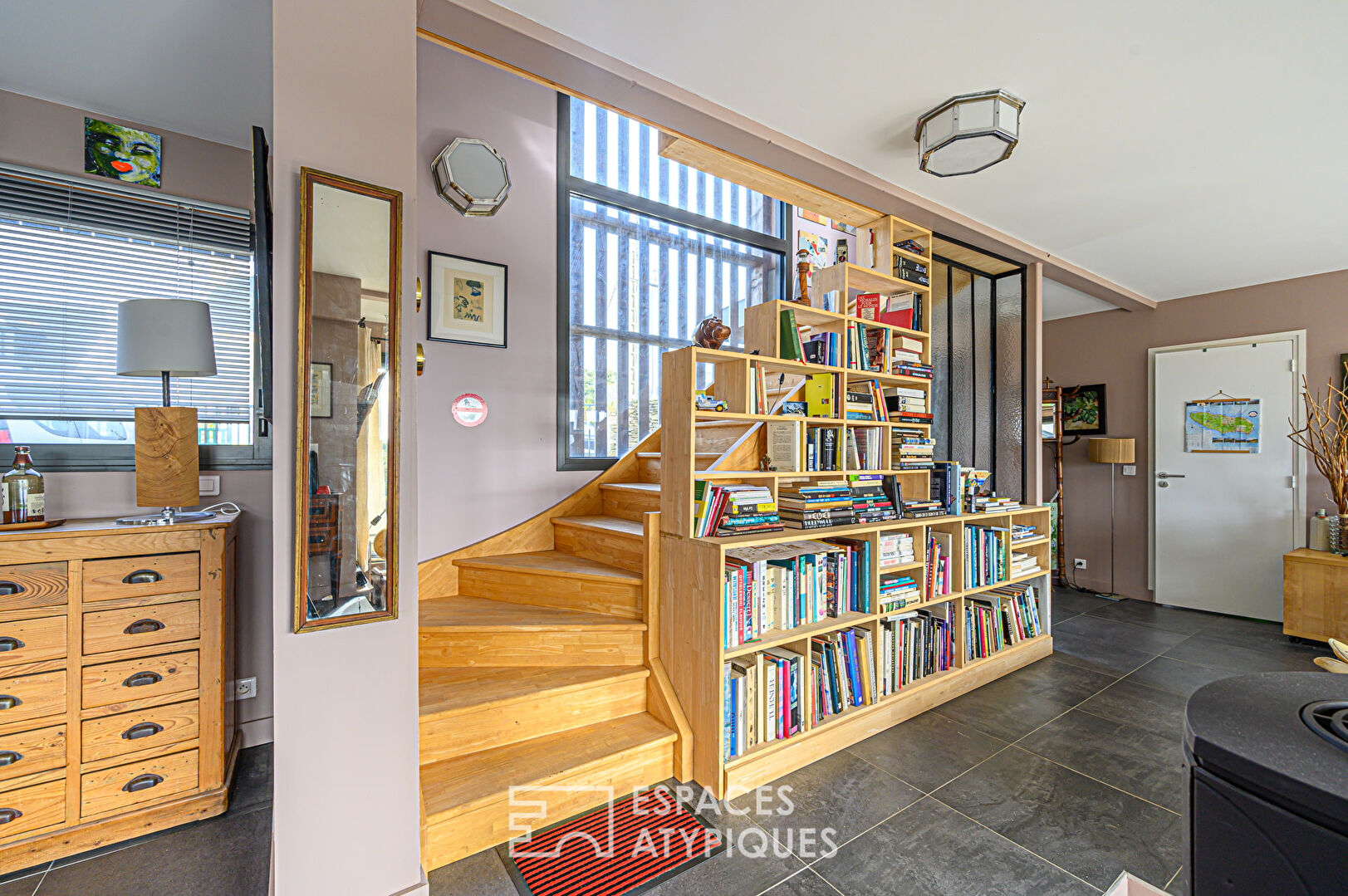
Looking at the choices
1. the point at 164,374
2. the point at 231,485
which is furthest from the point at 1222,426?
the point at 164,374

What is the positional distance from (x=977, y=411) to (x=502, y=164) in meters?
3.44

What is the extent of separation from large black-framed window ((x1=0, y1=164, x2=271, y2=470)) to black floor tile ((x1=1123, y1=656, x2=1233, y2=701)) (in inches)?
183

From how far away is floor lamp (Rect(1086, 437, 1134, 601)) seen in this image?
514 cm

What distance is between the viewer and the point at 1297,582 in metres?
3.95

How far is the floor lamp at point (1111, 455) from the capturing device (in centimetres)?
514

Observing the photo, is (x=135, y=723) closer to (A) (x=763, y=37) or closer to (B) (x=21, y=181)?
(B) (x=21, y=181)

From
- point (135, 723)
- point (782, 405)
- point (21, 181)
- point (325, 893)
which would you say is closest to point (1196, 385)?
point (782, 405)

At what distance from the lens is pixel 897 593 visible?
2.78 metres

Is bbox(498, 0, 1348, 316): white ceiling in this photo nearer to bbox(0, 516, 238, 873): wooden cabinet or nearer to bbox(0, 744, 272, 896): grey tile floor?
bbox(0, 516, 238, 873): wooden cabinet

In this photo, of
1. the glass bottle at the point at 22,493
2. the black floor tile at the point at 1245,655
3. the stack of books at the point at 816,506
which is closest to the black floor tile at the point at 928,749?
the stack of books at the point at 816,506

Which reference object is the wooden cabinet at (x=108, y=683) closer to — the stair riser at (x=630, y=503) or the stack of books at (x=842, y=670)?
the stair riser at (x=630, y=503)

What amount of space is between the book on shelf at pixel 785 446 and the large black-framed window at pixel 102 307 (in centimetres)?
223

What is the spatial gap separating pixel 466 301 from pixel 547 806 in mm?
2407

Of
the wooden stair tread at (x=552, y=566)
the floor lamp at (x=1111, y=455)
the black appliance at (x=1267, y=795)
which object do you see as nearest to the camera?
the black appliance at (x=1267, y=795)
